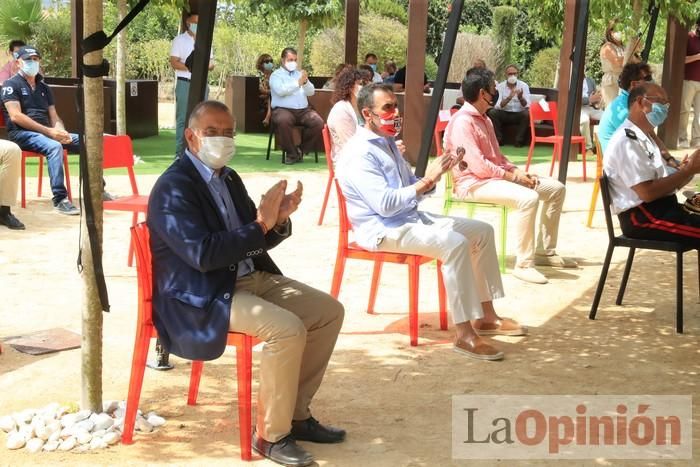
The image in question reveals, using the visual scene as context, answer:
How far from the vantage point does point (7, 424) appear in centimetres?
422

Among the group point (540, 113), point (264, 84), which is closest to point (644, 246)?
point (540, 113)

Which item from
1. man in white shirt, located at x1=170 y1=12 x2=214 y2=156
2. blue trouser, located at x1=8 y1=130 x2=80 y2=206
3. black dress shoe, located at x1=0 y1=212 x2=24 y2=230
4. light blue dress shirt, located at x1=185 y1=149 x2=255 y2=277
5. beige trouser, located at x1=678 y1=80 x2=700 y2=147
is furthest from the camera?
beige trouser, located at x1=678 y1=80 x2=700 y2=147

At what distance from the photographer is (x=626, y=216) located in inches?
242

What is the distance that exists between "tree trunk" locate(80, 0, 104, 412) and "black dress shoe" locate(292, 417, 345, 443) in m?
0.84

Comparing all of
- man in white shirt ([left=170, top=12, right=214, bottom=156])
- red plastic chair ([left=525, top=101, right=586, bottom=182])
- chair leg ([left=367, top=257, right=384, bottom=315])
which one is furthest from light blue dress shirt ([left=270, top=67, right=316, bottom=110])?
chair leg ([left=367, top=257, right=384, bottom=315])

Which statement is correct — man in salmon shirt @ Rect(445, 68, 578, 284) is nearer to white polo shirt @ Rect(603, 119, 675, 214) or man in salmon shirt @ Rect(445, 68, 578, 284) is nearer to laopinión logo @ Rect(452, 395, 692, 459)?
white polo shirt @ Rect(603, 119, 675, 214)

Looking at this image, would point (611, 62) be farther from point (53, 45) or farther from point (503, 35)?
point (503, 35)

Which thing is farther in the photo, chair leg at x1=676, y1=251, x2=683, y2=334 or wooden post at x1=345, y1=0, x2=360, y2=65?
wooden post at x1=345, y1=0, x2=360, y2=65

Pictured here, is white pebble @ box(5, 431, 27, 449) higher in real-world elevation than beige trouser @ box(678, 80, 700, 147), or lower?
lower

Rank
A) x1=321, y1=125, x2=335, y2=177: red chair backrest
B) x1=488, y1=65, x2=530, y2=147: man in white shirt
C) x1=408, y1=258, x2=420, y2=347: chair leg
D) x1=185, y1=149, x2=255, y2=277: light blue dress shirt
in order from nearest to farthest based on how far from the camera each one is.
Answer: x1=185, y1=149, x2=255, y2=277: light blue dress shirt < x1=408, y1=258, x2=420, y2=347: chair leg < x1=321, y1=125, x2=335, y2=177: red chair backrest < x1=488, y1=65, x2=530, y2=147: man in white shirt

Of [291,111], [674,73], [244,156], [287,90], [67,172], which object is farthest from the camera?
[674,73]

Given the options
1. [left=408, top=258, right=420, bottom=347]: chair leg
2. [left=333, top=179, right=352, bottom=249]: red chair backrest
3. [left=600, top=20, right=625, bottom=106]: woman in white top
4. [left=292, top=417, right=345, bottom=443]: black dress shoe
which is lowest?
[left=292, top=417, right=345, bottom=443]: black dress shoe

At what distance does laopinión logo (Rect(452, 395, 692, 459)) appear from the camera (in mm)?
4180

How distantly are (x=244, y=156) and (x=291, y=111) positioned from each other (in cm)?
88
